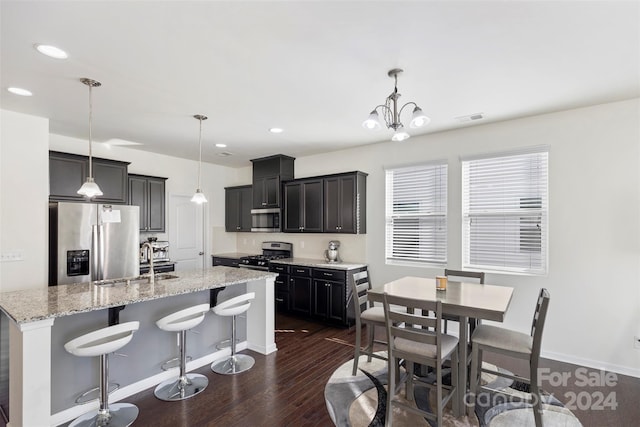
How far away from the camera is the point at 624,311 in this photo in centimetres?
318

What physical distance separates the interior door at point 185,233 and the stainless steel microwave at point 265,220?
108cm

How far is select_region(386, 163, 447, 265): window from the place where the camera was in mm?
4398

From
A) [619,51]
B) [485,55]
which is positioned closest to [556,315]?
[619,51]

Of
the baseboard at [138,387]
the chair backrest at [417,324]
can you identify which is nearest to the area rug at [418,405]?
the chair backrest at [417,324]

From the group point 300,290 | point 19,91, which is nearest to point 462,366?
point 300,290

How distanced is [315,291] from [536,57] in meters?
3.76

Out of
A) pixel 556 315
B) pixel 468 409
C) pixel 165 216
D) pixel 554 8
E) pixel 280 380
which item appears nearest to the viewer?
pixel 554 8

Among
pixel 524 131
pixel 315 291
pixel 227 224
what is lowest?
pixel 315 291

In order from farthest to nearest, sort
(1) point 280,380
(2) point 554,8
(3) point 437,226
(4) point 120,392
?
(3) point 437,226 < (1) point 280,380 < (4) point 120,392 < (2) point 554,8

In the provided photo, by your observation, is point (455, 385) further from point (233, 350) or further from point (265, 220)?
point (265, 220)

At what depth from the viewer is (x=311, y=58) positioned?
238cm

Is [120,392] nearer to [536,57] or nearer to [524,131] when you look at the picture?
[536,57]

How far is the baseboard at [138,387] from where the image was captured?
2.41m

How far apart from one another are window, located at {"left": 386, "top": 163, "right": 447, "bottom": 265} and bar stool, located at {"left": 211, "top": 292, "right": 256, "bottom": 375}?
241cm
